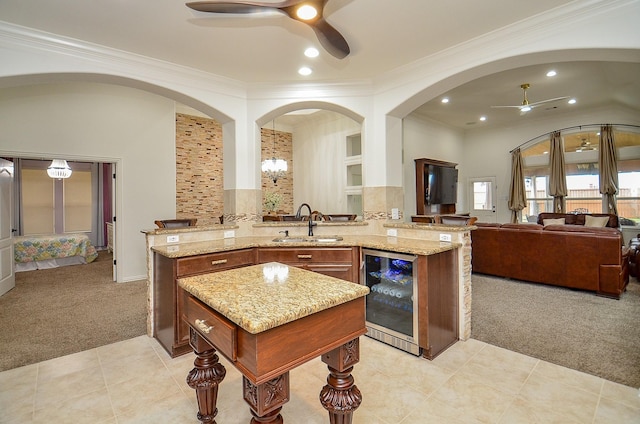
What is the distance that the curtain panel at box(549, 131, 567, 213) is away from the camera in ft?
25.2

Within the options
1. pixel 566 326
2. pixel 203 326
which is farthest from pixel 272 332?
pixel 566 326

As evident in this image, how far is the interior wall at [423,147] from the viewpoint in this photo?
23.5ft

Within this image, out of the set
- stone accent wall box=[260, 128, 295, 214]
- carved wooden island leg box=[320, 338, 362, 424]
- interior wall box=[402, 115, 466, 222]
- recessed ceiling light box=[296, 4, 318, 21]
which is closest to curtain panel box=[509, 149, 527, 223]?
interior wall box=[402, 115, 466, 222]

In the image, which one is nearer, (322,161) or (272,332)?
(272,332)

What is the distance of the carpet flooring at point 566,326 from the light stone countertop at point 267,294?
2.27 meters

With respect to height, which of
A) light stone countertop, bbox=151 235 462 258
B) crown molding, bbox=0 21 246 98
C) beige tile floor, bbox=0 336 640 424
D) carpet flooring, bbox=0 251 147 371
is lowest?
beige tile floor, bbox=0 336 640 424

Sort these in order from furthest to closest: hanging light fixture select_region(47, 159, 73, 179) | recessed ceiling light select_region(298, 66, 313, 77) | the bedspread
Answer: hanging light fixture select_region(47, 159, 73, 179)
the bedspread
recessed ceiling light select_region(298, 66, 313, 77)

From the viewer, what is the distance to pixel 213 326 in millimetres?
1357

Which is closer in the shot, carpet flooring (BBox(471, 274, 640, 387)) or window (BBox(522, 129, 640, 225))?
carpet flooring (BBox(471, 274, 640, 387))

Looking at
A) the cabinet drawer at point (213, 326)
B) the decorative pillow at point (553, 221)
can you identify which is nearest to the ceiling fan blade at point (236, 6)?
the cabinet drawer at point (213, 326)

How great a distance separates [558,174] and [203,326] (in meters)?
9.14

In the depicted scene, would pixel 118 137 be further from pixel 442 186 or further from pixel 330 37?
pixel 442 186

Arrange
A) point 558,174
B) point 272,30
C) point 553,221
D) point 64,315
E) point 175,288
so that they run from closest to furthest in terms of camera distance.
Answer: point 175,288 → point 272,30 → point 64,315 → point 553,221 → point 558,174

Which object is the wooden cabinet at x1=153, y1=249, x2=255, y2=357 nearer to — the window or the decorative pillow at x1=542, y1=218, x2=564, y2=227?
the decorative pillow at x1=542, y1=218, x2=564, y2=227
